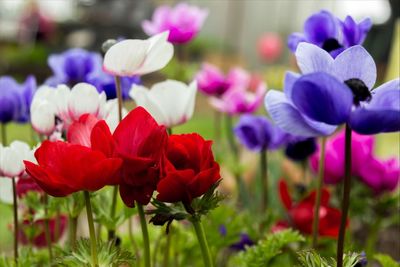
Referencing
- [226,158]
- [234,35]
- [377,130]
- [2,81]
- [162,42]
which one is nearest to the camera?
[377,130]

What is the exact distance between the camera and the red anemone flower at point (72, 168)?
32cm

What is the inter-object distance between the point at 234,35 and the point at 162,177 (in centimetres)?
750

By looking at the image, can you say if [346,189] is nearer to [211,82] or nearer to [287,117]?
[287,117]

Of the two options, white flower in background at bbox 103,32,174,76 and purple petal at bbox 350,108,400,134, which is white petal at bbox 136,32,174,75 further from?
purple petal at bbox 350,108,400,134

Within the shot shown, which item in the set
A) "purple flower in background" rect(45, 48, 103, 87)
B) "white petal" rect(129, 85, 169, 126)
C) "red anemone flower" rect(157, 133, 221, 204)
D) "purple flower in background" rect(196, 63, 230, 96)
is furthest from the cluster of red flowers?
"purple flower in background" rect(196, 63, 230, 96)

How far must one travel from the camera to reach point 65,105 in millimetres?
417

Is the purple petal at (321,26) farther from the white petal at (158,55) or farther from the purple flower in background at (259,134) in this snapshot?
the purple flower in background at (259,134)

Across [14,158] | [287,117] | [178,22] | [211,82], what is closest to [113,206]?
[14,158]

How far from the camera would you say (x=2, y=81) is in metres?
0.58

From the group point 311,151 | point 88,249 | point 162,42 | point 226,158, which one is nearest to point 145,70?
point 162,42

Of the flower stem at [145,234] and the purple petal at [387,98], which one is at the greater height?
the purple petal at [387,98]

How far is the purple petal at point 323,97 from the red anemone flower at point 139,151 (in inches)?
3.2

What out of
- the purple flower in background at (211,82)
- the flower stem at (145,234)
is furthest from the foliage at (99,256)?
the purple flower in background at (211,82)

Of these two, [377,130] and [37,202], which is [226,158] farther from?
[377,130]
